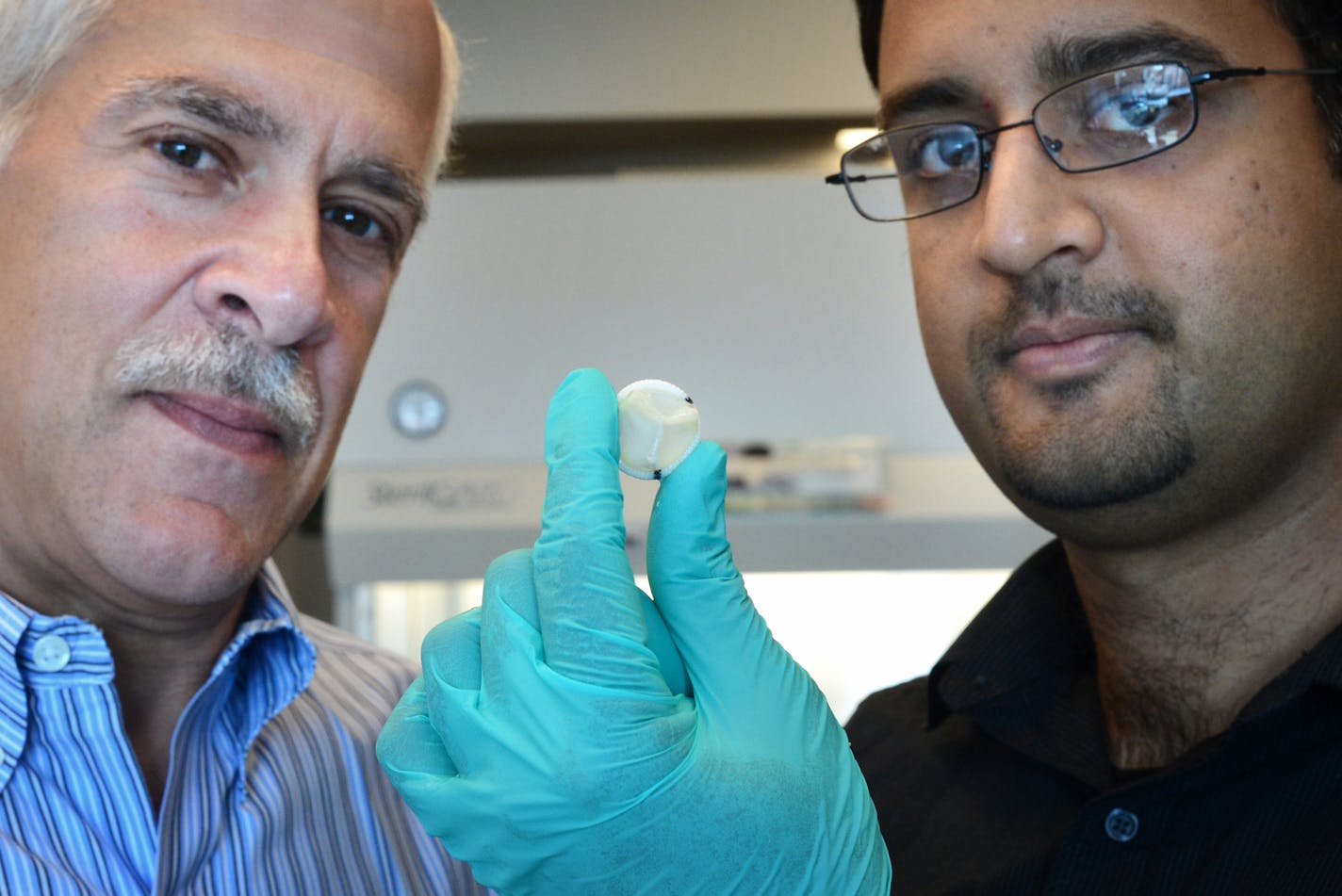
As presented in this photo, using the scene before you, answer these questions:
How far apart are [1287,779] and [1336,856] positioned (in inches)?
3.2

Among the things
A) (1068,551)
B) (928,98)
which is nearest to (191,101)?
(928,98)

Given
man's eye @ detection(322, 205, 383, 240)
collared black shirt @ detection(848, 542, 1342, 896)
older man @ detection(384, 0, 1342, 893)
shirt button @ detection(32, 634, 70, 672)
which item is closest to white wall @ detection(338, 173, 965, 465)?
collared black shirt @ detection(848, 542, 1342, 896)

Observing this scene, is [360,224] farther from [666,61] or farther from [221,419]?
[666,61]

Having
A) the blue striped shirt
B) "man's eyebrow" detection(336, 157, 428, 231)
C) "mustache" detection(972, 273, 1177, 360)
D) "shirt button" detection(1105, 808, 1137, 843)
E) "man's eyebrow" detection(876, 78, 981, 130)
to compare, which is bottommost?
"shirt button" detection(1105, 808, 1137, 843)

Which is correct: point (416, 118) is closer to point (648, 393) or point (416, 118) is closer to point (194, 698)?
point (648, 393)

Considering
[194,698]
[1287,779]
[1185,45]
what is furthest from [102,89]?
[1287,779]

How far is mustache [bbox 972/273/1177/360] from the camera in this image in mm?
1027

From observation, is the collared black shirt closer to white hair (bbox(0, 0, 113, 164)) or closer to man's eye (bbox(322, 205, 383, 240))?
man's eye (bbox(322, 205, 383, 240))

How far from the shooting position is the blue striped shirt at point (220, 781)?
90 centimetres

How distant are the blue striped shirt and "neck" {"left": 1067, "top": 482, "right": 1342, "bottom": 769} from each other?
644 mm

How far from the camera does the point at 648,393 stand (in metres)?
0.89

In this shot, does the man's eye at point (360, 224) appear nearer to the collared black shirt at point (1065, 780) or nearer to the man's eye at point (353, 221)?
the man's eye at point (353, 221)

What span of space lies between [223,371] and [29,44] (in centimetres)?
30

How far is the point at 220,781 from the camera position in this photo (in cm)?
102
